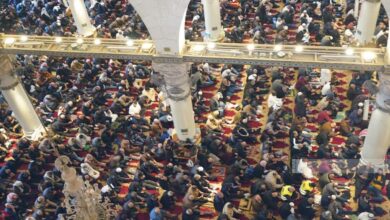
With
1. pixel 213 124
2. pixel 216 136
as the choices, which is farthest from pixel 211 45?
pixel 213 124

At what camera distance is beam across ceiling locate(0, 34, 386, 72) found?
13.1 metres

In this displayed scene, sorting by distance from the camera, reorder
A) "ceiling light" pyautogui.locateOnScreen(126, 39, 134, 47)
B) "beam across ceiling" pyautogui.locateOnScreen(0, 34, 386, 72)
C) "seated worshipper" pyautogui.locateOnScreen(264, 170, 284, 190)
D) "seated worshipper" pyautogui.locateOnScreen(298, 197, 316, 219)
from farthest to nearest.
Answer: "ceiling light" pyautogui.locateOnScreen(126, 39, 134, 47), "seated worshipper" pyautogui.locateOnScreen(264, 170, 284, 190), "beam across ceiling" pyautogui.locateOnScreen(0, 34, 386, 72), "seated worshipper" pyautogui.locateOnScreen(298, 197, 316, 219)

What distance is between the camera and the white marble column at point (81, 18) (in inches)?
792

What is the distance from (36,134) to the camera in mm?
17531

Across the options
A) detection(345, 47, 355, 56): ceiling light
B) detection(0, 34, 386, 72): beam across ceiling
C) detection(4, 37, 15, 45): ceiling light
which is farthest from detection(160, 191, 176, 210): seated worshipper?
detection(4, 37, 15, 45): ceiling light

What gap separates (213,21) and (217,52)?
5723mm

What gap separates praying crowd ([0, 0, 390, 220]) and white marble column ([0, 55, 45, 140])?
0.35 m

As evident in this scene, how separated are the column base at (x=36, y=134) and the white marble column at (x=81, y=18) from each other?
4.90 metres

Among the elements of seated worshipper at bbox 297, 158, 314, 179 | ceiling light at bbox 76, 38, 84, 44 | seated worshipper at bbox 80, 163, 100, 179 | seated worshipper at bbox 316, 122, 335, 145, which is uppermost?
ceiling light at bbox 76, 38, 84, 44

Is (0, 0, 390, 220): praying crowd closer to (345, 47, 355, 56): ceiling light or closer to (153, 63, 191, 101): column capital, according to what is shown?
(153, 63, 191, 101): column capital

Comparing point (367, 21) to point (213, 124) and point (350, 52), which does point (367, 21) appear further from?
point (213, 124)

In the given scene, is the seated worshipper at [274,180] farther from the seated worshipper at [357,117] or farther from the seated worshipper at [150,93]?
the seated worshipper at [150,93]

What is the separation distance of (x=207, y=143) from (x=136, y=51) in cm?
331

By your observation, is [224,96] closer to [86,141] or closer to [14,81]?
[86,141]
